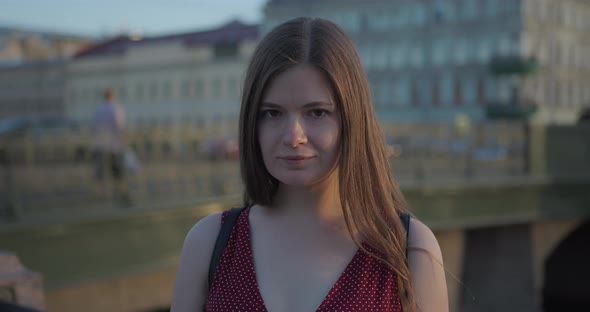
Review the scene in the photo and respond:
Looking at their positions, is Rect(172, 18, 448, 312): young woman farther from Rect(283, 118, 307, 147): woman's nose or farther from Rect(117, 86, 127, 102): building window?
Rect(117, 86, 127, 102): building window

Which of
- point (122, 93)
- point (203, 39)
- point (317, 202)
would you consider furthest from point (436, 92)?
point (317, 202)

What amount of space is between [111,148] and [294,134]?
853 cm

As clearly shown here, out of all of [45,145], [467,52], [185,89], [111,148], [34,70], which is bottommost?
[185,89]

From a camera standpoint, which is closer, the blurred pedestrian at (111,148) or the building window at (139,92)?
the blurred pedestrian at (111,148)

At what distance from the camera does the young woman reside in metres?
1.90

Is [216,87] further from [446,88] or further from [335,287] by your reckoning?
[335,287]

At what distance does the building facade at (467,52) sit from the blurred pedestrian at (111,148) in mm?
32296

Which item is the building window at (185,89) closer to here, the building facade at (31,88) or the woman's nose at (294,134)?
the building facade at (31,88)

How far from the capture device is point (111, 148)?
1005 centimetres

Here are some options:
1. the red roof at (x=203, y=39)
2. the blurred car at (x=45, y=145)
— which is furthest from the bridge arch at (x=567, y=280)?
the blurred car at (x=45, y=145)

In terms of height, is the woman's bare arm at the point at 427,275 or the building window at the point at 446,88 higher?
the woman's bare arm at the point at 427,275

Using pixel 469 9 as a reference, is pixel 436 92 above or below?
below

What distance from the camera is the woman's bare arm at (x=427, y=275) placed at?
74.5 inches

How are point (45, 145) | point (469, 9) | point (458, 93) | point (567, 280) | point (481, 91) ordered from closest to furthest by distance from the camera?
point (45, 145), point (567, 280), point (469, 9), point (481, 91), point (458, 93)
